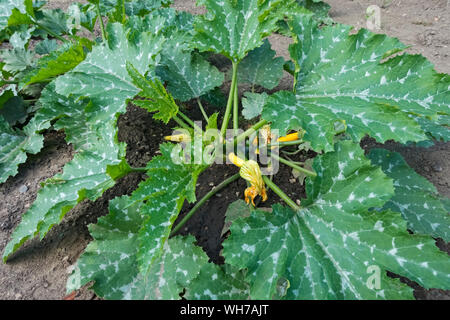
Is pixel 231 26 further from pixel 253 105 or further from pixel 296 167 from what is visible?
pixel 296 167

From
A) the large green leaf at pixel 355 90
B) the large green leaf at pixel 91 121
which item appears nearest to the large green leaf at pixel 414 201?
the large green leaf at pixel 355 90

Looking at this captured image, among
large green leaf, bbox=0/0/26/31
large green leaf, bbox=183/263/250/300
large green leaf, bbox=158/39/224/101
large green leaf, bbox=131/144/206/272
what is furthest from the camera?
large green leaf, bbox=0/0/26/31

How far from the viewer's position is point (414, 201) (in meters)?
1.78

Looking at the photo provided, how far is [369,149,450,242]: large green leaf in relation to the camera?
5.59 ft

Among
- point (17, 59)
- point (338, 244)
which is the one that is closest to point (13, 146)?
point (17, 59)

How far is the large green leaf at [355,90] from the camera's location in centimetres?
159

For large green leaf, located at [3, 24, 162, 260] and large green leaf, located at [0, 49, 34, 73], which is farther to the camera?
large green leaf, located at [0, 49, 34, 73]

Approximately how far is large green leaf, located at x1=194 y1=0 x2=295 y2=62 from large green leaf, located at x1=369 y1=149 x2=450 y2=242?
974mm

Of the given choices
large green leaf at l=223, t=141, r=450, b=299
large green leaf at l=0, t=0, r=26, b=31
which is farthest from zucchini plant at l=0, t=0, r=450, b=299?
large green leaf at l=0, t=0, r=26, b=31

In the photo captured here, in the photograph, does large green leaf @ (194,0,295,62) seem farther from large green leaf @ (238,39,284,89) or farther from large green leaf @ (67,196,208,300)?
large green leaf @ (67,196,208,300)

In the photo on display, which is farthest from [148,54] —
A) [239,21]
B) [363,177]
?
[363,177]

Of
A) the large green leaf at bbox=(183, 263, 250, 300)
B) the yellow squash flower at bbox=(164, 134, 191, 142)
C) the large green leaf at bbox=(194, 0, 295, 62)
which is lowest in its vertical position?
the large green leaf at bbox=(183, 263, 250, 300)

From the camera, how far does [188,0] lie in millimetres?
4148

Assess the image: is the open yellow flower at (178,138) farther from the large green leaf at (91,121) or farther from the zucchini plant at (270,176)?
the large green leaf at (91,121)
